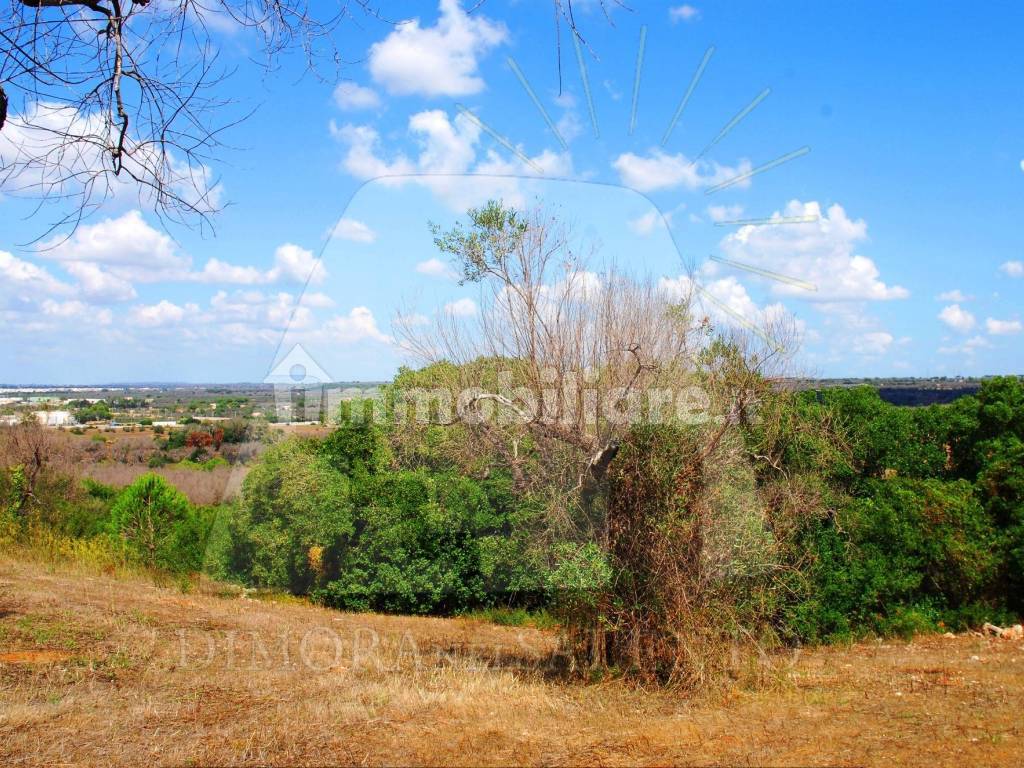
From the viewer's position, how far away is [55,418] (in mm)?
19734

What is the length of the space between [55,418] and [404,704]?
18.2m

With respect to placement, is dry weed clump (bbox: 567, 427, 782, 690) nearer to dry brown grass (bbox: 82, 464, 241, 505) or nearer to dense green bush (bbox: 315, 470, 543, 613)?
dense green bush (bbox: 315, 470, 543, 613)

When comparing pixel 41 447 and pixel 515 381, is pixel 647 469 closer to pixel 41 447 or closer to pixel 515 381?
pixel 515 381

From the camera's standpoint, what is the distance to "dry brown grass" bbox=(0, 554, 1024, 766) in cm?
434

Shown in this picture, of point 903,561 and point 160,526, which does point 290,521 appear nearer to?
point 160,526

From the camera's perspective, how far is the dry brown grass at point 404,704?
14.2ft

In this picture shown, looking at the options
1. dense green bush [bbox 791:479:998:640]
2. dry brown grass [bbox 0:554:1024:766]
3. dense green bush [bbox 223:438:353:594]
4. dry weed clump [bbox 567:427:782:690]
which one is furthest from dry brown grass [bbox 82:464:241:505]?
dense green bush [bbox 791:479:998:640]

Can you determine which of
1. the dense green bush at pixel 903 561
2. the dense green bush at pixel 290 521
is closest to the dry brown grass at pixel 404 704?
the dense green bush at pixel 903 561

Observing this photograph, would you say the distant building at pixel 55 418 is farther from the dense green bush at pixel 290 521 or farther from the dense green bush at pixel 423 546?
the dense green bush at pixel 423 546

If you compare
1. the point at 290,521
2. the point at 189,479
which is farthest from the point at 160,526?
the point at 290,521

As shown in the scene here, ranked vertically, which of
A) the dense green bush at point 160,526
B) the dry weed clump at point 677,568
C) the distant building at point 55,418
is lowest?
the dense green bush at point 160,526

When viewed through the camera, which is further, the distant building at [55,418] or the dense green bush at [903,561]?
the distant building at [55,418]

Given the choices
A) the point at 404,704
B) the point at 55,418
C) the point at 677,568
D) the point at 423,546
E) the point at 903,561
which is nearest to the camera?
the point at 404,704

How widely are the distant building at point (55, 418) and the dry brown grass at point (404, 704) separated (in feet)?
33.5
